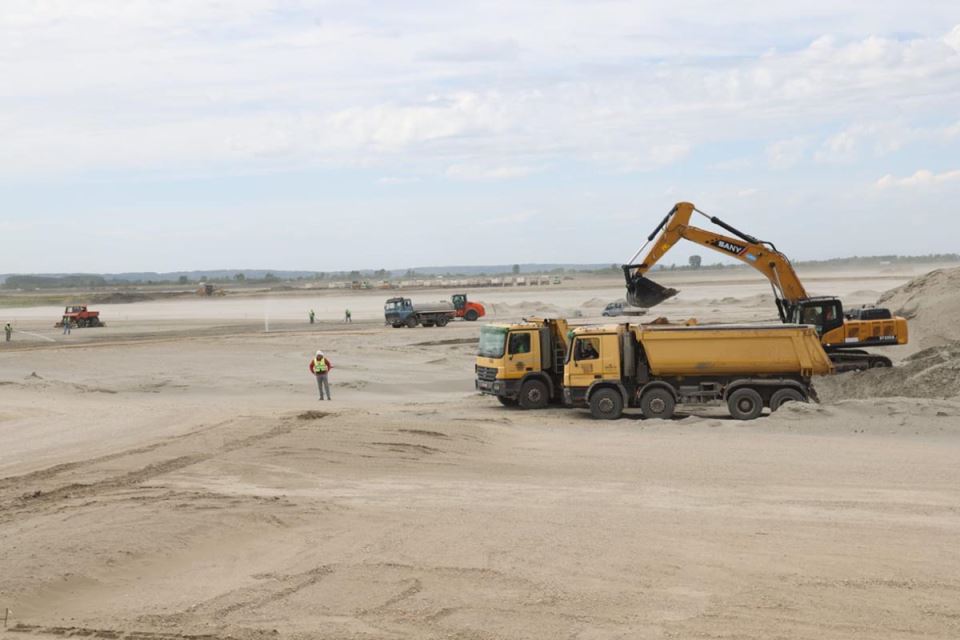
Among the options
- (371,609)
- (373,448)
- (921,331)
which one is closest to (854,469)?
(373,448)

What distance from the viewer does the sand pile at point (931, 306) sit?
116ft

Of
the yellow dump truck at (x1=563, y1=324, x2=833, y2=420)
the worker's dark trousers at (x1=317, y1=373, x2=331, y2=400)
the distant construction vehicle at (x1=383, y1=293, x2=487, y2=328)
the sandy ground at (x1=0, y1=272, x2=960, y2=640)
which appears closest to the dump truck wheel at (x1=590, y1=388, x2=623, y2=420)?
the yellow dump truck at (x1=563, y1=324, x2=833, y2=420)

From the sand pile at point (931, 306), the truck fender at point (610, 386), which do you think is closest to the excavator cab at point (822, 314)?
the sand pile at point (931, 306)

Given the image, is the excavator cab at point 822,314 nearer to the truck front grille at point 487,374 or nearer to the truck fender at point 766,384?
the truck fender at point 766,384

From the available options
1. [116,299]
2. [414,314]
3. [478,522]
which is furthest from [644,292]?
[116,299]

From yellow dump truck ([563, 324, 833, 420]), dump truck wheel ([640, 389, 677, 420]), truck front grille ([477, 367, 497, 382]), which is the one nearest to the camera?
yellow dump truck ([563, 324, 833, 420])

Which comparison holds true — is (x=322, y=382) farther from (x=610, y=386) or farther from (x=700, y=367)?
(x=700, y=367)

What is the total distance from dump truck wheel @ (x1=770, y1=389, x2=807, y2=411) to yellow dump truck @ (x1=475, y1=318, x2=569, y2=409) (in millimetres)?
5250

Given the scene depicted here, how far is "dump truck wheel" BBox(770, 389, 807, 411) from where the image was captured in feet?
75.7

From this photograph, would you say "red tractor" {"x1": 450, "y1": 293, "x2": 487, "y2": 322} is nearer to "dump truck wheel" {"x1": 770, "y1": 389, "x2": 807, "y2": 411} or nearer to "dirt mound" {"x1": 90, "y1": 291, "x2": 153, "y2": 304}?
"dump truck wheel" {"x1": 770, "y1": 389, "x2": 807, "y2": 411}

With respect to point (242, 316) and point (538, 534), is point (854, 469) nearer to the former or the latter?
point (538, 534)

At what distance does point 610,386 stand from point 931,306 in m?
20.2

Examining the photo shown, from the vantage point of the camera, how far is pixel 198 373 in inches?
1420

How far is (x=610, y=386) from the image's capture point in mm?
24031
